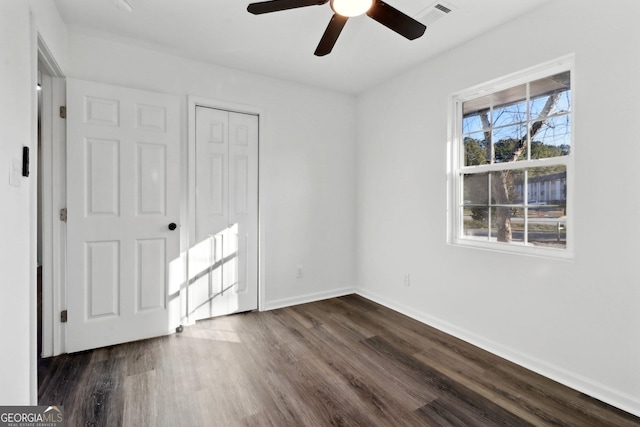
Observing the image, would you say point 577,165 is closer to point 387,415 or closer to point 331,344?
point 387,415

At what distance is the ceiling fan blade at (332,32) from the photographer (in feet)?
5.83

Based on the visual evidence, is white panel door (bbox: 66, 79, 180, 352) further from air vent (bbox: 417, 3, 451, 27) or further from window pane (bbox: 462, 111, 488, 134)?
window pane (bbox: 462, 111, 488, 134)

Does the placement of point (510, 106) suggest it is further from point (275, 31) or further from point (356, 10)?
point (275, 31)

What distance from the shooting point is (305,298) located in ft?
12.1

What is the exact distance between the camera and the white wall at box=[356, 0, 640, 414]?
184cm

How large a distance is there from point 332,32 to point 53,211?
7.99 ft

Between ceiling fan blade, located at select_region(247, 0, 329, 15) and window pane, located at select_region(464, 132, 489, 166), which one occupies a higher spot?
ceiling fan blade, located at select_region(247, 0, 329, 15)

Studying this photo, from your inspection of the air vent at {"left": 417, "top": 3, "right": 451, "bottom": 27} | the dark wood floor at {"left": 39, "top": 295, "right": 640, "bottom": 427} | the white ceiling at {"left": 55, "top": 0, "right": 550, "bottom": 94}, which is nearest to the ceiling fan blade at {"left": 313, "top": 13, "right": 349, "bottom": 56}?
the white ceiling at {"left": 55, "top": 0, "right": 550, "bottom": 94}

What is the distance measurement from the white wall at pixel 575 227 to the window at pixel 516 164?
0.11m

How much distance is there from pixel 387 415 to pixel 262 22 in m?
2.81

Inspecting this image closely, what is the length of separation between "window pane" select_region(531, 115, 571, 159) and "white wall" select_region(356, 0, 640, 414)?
131 mm

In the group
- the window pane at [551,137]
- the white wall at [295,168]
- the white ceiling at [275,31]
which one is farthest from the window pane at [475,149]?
the white wall at [295,168]

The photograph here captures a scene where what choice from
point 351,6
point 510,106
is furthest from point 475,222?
point 351,6

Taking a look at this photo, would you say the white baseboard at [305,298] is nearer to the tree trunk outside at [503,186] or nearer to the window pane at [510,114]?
the tree trunk outside at [503,186]
